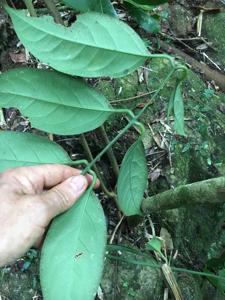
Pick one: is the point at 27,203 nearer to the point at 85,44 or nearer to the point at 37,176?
the point at 37,176

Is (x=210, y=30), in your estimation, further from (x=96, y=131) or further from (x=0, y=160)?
(x=0, y=160)

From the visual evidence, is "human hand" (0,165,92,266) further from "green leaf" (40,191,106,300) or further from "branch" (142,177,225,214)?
"branch" (142,177,225,214)

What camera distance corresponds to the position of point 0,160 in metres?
1.10

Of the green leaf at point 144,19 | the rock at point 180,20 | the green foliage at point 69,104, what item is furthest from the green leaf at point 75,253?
the rock at point 180,20

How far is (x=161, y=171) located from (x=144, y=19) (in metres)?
0.56

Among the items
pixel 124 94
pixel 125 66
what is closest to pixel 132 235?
pixel 124 94

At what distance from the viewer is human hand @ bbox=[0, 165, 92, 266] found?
105 centimetres

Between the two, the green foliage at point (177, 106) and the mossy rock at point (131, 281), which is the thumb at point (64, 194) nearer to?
the green foliage at point (177, 106)

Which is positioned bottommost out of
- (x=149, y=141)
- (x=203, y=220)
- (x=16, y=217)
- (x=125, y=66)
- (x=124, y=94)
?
(x=203, y=220)

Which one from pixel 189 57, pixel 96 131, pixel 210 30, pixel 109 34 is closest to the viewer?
pixel 109 34

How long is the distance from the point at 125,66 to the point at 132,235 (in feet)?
2.20

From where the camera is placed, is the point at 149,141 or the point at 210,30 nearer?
the point at 149,141

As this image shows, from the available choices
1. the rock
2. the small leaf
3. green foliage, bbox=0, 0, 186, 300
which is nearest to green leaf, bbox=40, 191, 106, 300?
green foliage, bbox=0, 0, 186, 300

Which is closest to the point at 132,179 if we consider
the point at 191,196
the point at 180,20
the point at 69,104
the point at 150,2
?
the point at 191,196
